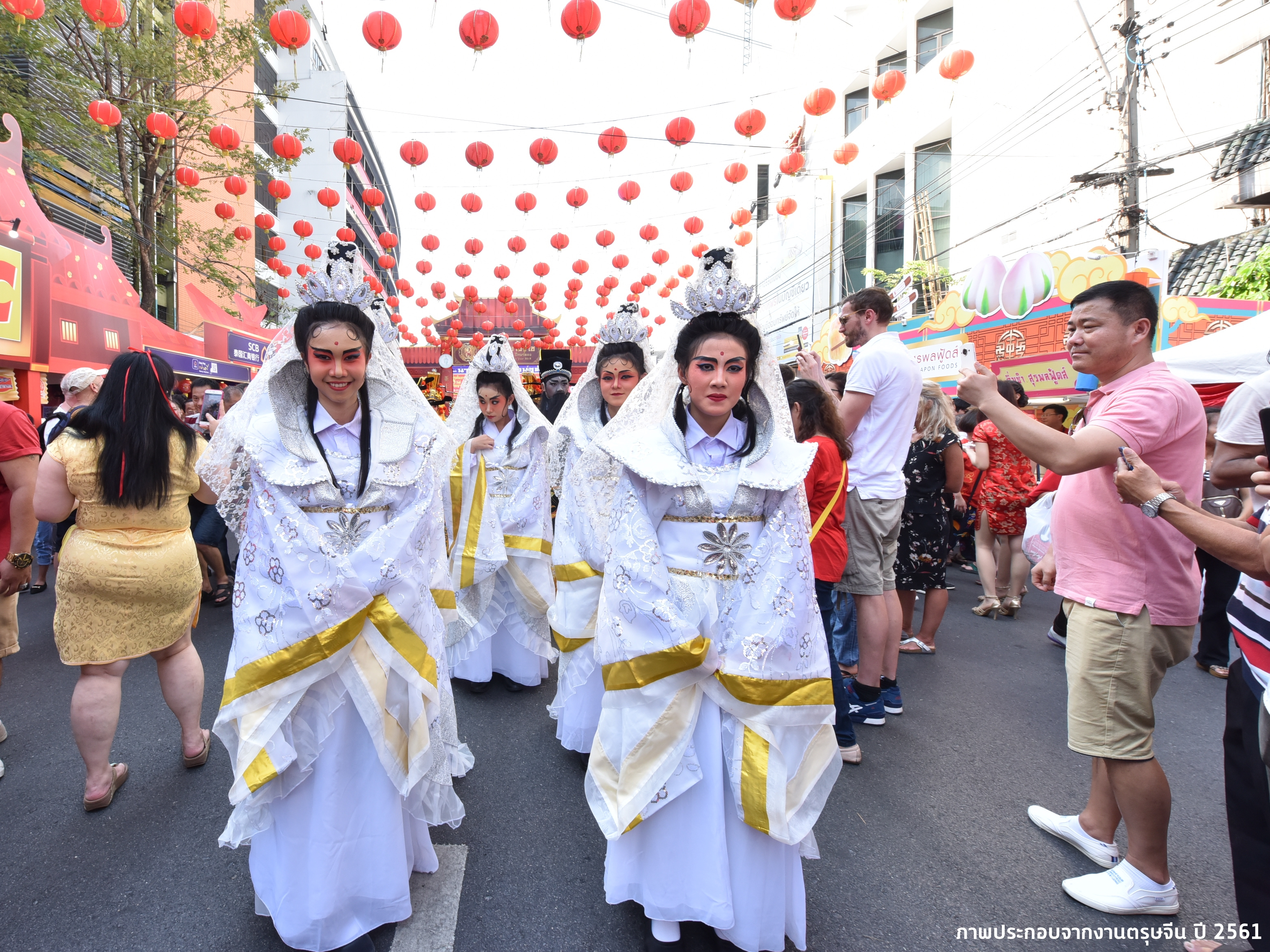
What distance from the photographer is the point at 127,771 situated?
2998mm

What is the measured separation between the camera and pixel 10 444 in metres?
2.88

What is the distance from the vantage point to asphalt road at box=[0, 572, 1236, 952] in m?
2.12

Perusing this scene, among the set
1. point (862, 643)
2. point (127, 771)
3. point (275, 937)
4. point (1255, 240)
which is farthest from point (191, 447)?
point (1255, 240)

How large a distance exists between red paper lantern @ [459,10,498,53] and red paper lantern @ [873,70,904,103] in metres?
4.15

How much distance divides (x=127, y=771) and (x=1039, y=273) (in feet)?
40.0

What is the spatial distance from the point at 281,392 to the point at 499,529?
1.91 meters

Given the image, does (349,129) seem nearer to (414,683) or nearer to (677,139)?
(677,139)

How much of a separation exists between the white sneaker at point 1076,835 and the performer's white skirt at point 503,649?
259cm

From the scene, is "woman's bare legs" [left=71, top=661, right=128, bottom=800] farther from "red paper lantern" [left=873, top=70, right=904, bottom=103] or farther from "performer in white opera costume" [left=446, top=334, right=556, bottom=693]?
"red paper lantern" [left=873, top=70, right=904, bottom=103]

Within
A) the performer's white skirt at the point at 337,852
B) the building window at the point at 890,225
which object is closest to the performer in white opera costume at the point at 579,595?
the performer's white skirt at the point at 337,852

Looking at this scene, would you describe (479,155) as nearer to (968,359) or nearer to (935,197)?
(968,359)

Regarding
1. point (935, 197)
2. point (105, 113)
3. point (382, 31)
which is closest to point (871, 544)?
point (382, 31)

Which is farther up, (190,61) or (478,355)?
(190,61)

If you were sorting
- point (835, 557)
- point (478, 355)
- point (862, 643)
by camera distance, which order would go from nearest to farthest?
1. point (835, 557)
2. point (862, 643)
3. point (478, 355)
